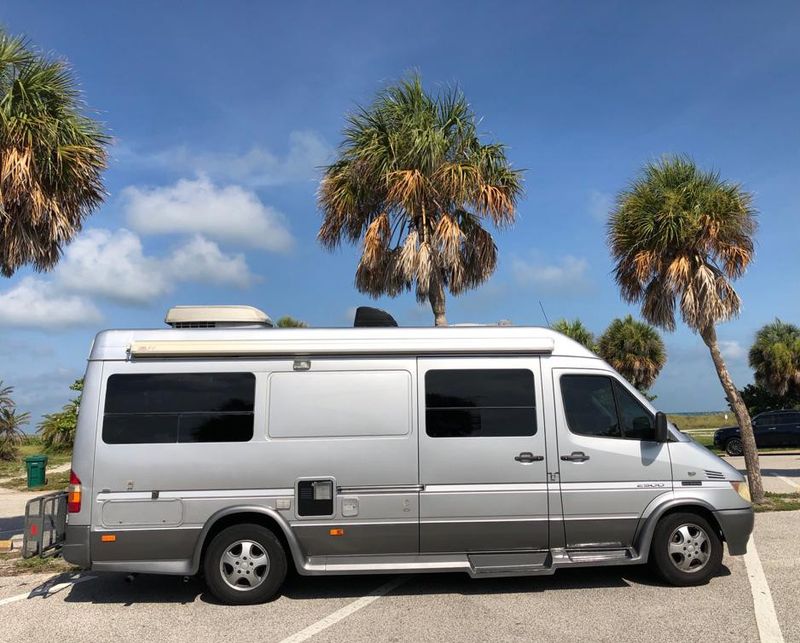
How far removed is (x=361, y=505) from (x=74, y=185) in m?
6.89

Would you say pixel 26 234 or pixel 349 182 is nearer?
pixel 26 234

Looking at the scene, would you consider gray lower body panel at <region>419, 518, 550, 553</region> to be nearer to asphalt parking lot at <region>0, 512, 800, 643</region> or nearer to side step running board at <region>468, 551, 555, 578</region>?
side step running board at <region>468, 551, 555, 578</region>

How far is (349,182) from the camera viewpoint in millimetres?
11961

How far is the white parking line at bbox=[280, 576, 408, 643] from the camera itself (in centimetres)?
510

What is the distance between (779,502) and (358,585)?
8.73 metres

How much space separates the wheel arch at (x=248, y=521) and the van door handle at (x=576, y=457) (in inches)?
108

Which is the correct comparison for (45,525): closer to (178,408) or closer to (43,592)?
(43,592)

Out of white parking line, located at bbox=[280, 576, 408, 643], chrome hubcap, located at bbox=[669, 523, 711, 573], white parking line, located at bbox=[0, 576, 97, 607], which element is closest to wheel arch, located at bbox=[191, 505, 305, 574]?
white parking line, located at bbox=[280, 576, 408, 643]

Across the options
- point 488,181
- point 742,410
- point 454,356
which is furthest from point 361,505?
point 742,410

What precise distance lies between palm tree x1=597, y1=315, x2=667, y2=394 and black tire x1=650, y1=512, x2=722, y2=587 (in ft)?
78.5

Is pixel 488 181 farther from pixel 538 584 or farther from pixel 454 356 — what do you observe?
pixel 538 584

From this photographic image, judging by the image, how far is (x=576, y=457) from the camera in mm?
6277

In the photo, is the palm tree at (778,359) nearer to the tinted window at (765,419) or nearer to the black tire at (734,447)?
the tinted window at (765,419)

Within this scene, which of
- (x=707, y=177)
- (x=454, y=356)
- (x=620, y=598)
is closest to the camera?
(x=620, y=598)
